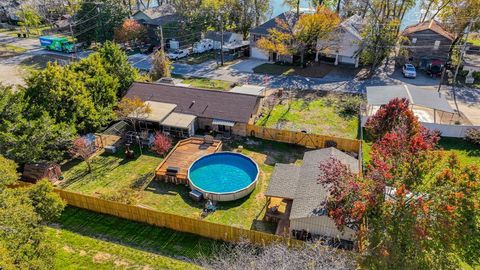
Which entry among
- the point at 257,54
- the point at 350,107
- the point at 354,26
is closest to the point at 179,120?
the point at 350,107

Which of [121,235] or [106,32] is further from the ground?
[106,32]

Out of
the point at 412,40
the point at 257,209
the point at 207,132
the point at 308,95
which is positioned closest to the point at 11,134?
the point at 207,132

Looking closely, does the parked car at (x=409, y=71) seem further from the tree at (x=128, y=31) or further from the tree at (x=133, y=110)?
the tree at (x=128, y=31)

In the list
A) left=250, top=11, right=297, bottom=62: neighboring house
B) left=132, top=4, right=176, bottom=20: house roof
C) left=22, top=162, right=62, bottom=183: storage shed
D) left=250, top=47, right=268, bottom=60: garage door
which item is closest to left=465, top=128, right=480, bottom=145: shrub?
left=250, top=11, right=297, bottom=62: neighboring house

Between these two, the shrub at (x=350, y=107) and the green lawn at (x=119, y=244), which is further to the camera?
the shrub at (x=350, y=107)

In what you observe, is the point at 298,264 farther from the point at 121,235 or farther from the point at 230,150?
the point at 230,150

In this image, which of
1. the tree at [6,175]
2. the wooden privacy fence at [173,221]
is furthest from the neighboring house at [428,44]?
the tree at [6,175]
